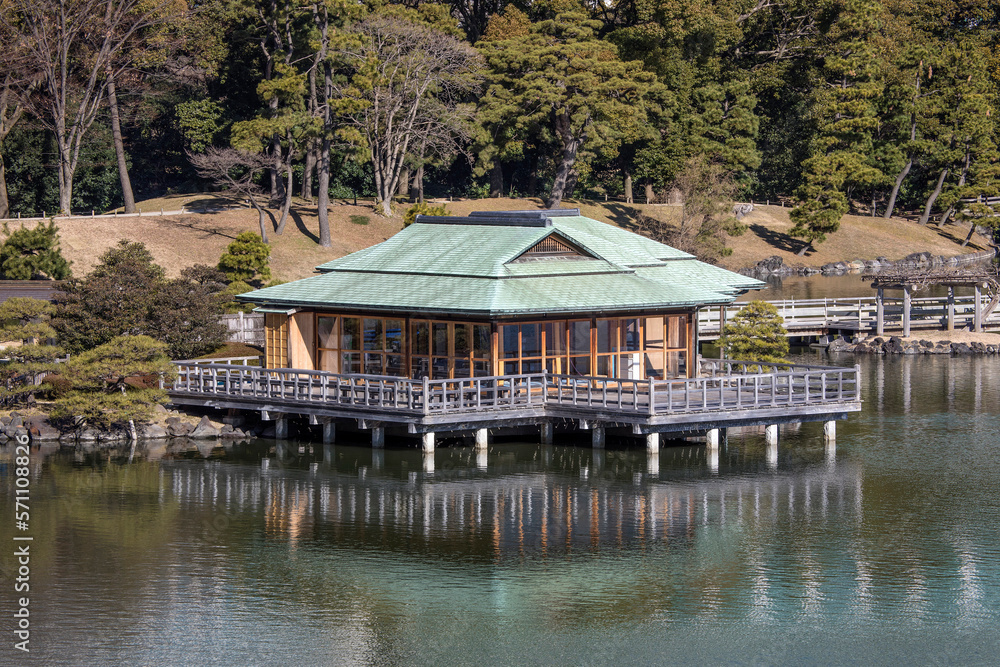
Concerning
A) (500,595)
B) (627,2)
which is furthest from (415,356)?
(627,2)

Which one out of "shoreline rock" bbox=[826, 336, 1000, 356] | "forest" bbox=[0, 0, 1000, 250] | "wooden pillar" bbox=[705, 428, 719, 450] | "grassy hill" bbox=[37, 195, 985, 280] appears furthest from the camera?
"forest" bbox=[0, 0, 1000, 250]

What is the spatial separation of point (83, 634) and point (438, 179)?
8499 cm

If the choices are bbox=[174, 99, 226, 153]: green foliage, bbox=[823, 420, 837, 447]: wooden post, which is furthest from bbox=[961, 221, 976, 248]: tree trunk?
bbox=[823, 420, 837, 447]: wooden post

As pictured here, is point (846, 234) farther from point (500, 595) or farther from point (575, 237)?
point (500, 595)

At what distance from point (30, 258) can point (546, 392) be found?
33.3 meters

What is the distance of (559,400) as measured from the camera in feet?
127

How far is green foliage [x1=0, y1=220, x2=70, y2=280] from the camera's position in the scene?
6262cm

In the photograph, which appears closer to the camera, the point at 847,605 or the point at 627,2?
the point at 847,605

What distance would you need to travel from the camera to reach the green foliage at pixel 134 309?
4516 cm

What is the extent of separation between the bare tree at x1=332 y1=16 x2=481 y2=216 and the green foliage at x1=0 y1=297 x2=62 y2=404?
35798mm

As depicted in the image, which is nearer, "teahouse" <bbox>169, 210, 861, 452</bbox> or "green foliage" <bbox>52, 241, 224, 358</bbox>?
"teahouse" <bbox>169, 210, 861, 452</bbox>

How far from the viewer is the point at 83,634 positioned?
25.1 m

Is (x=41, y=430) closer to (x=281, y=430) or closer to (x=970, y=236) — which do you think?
(x=281, y=430)

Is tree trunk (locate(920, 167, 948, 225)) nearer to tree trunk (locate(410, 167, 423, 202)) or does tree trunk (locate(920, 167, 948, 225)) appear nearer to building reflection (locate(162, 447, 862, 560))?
tree trunk (locate(410, 167, 423, 202))
